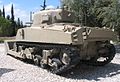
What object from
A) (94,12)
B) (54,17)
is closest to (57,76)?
(54,17)

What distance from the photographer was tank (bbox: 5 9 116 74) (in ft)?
34.7

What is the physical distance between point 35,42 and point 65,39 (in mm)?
2338

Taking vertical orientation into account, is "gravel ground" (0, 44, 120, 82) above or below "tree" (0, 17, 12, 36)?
above

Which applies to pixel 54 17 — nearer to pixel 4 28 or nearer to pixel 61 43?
pixel 61 43

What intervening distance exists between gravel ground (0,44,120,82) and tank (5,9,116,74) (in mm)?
344

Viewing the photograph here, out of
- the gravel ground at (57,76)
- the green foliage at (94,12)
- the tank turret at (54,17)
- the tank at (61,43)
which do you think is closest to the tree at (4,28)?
the green foliage at (94,12)

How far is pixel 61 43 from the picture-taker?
35.2ft

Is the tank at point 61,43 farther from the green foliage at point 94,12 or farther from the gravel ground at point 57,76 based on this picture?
the green foliage at point 94,12

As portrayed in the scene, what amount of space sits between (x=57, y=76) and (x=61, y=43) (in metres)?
1.20

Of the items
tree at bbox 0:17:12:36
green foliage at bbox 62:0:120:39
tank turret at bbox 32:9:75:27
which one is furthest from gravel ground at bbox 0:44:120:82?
tree at bbox 0:17:12:36

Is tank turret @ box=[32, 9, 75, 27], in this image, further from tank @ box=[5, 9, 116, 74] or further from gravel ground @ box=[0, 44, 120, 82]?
gravel ground @ box=[0, 44, 120, 82]

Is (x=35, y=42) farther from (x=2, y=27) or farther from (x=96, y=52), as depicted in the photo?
(x=2, y=27)

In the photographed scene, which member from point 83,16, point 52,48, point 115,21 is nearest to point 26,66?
point 52,48

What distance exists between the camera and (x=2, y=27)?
58.8 meters
